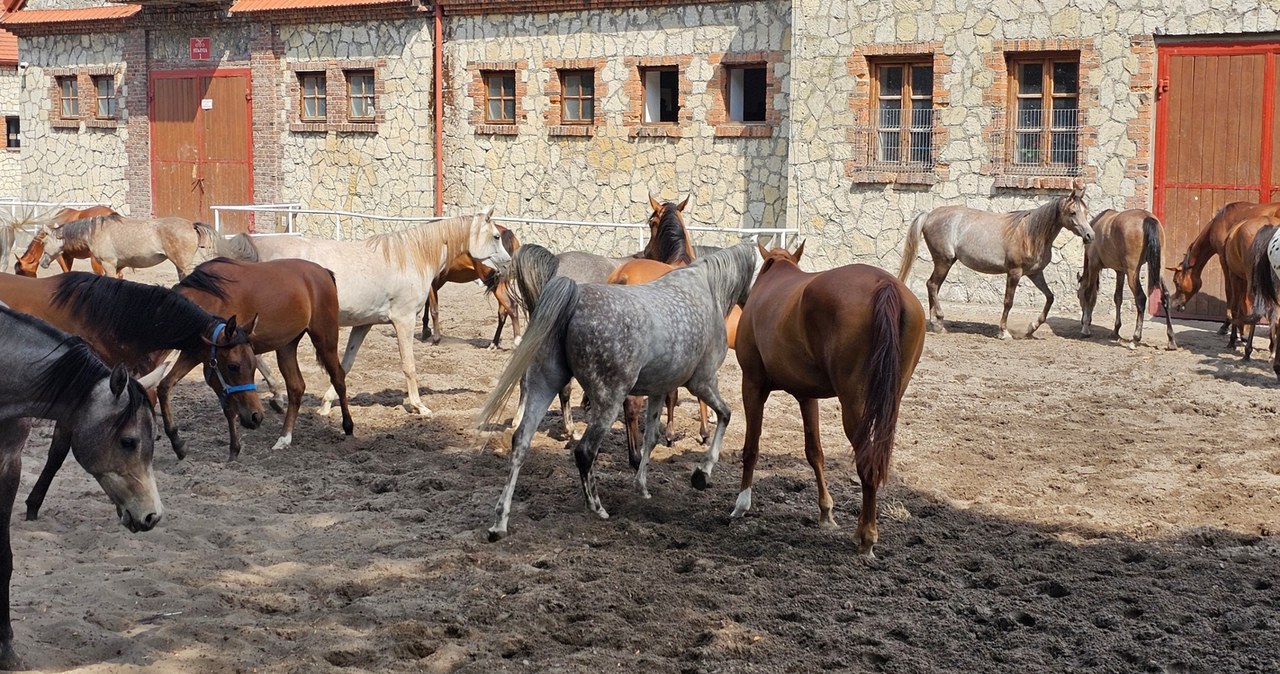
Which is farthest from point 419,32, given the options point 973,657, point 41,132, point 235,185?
point 973,657

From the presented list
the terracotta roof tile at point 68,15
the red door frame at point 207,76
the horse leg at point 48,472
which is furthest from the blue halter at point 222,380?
the terracotta roof tile at point 68,15

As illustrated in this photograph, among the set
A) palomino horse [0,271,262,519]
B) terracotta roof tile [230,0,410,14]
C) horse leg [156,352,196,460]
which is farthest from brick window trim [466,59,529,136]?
palomino horse [0,271,262,519]

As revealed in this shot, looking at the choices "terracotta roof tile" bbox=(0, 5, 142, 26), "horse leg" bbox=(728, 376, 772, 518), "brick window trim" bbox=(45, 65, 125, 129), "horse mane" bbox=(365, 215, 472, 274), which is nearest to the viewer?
"horse leg" bbox=(728, 376, 772, 518)

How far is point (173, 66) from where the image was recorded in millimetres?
23938

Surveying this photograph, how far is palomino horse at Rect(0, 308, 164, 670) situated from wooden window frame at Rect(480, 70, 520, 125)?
1523cm

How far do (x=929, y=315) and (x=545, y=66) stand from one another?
719cm

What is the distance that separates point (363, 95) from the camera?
21.5m

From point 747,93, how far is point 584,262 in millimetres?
8280

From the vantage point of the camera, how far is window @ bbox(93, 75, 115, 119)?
25094 millimetres

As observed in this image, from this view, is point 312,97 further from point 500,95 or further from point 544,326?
point 544,326

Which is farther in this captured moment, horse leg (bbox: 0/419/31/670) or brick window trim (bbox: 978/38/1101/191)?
brick window trim (bbox: 978/38/1101/191)

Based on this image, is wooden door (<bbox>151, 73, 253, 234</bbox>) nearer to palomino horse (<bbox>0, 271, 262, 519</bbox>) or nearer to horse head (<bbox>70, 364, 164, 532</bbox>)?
palomino horse (<bbox>0, 271, 262, 519</bbox>)

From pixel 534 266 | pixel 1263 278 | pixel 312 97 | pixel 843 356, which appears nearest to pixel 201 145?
pixel 312 97

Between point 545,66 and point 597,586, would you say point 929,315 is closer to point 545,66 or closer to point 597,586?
point 545,66
